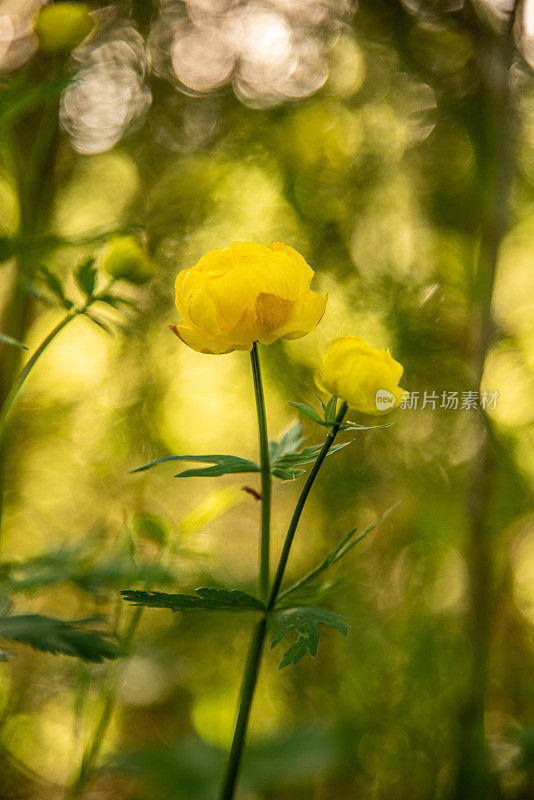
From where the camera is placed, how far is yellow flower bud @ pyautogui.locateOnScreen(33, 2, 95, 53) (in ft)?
1.79

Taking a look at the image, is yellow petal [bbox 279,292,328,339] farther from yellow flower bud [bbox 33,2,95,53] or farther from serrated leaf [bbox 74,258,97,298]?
yellow flower bud [bbox 33,2,95,53]

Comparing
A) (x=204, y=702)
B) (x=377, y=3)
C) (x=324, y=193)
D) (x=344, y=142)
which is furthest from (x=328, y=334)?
(x=204, y=702)

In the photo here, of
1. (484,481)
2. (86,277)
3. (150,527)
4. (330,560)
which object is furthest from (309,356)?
(330,560)

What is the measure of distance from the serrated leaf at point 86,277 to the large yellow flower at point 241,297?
5.1 inches

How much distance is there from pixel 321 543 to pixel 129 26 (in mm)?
1383

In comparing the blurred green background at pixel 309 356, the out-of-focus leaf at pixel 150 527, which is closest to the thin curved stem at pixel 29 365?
the out-of-focus leaf at pixel 150 527

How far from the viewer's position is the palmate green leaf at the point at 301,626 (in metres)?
0.31

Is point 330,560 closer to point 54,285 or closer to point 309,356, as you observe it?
point 54,285

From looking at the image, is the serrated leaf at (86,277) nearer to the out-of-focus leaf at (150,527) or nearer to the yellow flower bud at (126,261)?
the yellow flower bud at (126,261)

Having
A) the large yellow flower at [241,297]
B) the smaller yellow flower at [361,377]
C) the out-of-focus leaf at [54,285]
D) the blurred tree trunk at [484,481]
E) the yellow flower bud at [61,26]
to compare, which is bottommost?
the blurred tree trunk at [484,481]

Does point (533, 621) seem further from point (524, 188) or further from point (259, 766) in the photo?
point (524, 188)

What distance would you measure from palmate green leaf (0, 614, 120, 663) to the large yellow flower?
22 cm

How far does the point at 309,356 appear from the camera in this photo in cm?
138

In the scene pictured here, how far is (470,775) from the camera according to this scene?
1004 millimetres
